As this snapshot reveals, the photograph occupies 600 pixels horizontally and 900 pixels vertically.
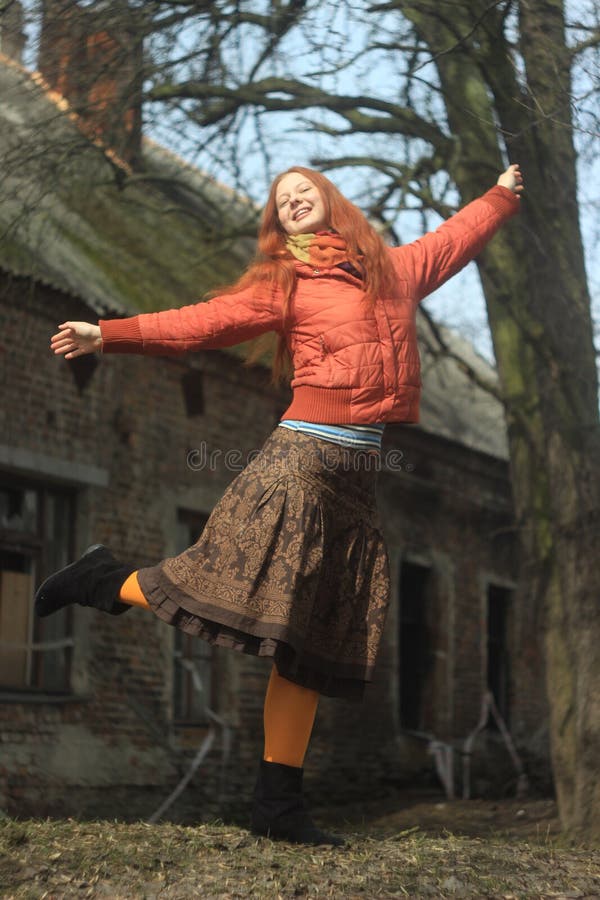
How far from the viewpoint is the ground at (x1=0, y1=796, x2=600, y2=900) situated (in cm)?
382

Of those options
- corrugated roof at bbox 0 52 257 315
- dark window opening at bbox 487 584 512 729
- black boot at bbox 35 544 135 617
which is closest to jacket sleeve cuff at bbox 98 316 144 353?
black boot at bbox 35 544 135 617

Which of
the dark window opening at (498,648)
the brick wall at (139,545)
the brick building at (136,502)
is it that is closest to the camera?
the brick building at (136,502)

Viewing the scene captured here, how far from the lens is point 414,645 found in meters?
15.7

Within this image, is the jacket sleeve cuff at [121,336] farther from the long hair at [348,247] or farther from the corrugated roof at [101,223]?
the corrugated roof at [101,223]

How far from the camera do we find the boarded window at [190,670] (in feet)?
38.1

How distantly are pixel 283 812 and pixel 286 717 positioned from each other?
31 centimetres

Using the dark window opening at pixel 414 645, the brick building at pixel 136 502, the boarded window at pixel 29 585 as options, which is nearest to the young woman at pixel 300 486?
the brick building at pixel 136 502

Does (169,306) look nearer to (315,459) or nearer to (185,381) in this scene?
(185,381)

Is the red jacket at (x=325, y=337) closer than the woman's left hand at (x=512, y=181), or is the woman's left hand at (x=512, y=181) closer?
the red jacket at (x=325, y=337)

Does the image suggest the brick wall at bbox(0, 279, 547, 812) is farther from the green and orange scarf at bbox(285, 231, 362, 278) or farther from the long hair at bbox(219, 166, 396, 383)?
the green and orange scarf at bbox(285, 231, 362, 278)

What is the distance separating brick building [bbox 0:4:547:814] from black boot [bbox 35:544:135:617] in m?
3.43

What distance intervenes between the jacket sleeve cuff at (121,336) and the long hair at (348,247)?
352 millimetres

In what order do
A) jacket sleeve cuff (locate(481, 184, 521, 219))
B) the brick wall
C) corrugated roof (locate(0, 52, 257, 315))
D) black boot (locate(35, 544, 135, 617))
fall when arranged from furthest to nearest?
1. the brick wall
2. corrugated roof (locate(0, 52, 257, 315))
3. jacket sleeve cuff (locate(481, 184, 521, 219))
4. black boot (locate(35, 544, 135, 617))

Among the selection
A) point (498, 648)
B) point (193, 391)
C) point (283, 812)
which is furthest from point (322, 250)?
point (498, 648)
